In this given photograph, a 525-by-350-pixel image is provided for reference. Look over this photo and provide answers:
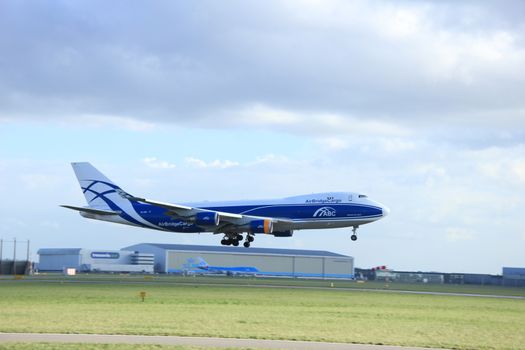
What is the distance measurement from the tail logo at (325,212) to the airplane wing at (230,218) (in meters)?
3.09

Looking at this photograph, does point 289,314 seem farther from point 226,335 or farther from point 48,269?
point 48,269

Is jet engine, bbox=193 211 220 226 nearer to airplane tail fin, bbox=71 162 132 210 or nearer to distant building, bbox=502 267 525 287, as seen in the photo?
airplane tail fin, bbox=71 162 132 210

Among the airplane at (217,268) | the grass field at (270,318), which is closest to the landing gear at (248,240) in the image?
the grass field at (270,318)

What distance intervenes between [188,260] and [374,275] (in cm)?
4074

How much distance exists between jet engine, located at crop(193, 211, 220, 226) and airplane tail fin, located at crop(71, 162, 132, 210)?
11.4 meters

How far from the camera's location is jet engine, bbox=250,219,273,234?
75.5m

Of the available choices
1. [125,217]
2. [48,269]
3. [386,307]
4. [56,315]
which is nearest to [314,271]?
[48,269]

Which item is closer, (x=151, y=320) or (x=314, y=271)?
(x=151, y=320)

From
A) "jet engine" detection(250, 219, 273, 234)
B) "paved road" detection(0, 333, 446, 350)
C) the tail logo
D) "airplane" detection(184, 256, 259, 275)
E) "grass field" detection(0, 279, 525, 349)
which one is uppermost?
the tail logo

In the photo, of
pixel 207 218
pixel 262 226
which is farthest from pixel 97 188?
pixel 262 226

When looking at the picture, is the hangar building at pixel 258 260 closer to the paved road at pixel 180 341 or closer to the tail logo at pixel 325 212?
the tail logo at pixel 325 212

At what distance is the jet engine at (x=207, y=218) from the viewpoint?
250ft

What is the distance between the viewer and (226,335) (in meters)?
28.9

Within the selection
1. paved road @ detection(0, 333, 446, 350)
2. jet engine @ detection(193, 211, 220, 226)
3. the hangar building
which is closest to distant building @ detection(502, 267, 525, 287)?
the hangar building
